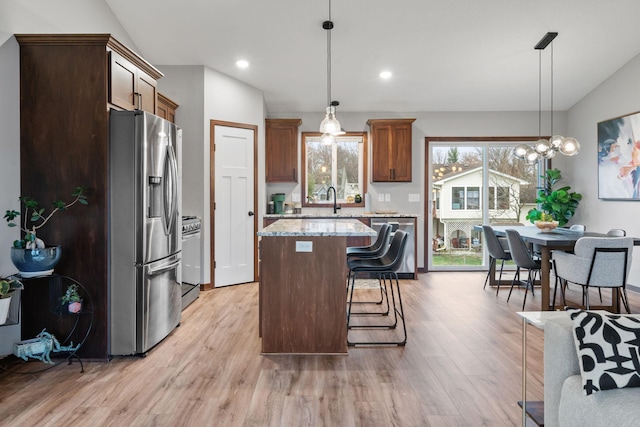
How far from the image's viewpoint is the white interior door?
5.03 metres

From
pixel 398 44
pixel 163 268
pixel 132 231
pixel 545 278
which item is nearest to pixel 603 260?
pixel 545 278

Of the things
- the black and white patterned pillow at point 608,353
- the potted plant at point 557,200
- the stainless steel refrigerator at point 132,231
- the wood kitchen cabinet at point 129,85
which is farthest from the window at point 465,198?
the black and white patterned pillow at point 608,353

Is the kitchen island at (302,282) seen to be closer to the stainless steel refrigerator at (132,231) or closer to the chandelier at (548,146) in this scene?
the stainless steel refrigerator at (132,231)

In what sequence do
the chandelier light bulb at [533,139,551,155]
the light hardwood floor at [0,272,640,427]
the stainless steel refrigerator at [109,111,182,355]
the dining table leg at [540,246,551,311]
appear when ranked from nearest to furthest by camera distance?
1. the light hardwood floor at [0,272,640,427]
2. the stainless steel refrigerator at [109,111,182,355]
3. the dining table leg at [540,246,551,311]
4. the chandelier light bulb at [533,139,551,155]

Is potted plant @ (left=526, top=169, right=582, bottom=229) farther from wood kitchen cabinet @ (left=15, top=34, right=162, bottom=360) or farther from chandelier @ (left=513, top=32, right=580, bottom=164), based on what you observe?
wood kitchen cabinet @ (left=15, top=34, right=162, bottom=360)

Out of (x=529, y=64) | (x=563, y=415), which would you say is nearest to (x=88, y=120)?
(x=563, y=415)

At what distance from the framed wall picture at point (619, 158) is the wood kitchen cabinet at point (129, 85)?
18.0 ft

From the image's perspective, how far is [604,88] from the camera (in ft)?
17.4

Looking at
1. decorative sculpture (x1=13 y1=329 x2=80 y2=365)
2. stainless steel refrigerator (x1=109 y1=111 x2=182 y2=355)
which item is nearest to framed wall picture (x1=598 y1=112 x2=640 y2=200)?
stainless steel refrigerator (x1=109 y1=111 x2=182 y2=355)

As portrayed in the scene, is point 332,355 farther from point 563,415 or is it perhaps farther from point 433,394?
point 563,415

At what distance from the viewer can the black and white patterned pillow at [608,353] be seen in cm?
130

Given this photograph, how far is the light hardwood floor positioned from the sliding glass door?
2930 mm

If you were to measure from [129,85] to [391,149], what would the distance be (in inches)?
152

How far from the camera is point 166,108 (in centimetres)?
456
